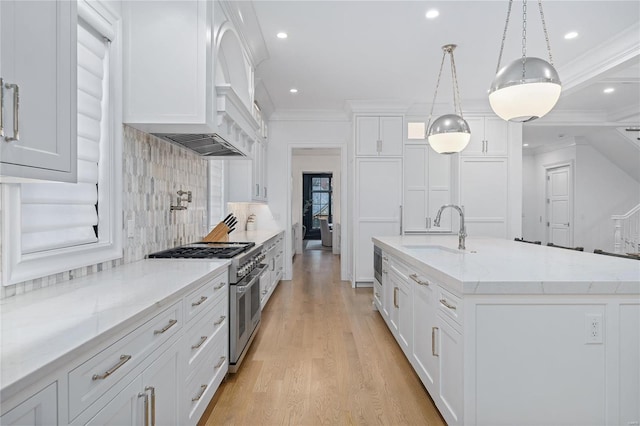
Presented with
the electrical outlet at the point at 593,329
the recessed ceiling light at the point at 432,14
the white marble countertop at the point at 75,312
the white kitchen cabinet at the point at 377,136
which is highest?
the recessed ceiling light at the point at 432,14

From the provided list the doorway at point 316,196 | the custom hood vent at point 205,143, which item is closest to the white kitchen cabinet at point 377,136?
the custom hood vent at point 205,143

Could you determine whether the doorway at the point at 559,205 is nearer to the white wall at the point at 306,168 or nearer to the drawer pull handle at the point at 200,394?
the white wall at the point at 306,168

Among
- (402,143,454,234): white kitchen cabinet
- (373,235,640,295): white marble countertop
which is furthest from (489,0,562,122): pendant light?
(402,143,454,234): white kitchen cabinet

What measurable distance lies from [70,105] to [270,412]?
1906 mm

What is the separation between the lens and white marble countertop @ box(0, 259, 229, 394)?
2.85 feet

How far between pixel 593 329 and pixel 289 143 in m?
5.20

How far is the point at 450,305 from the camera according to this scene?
186 centimetres

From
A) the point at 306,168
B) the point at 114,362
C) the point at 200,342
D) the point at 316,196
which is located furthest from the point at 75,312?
the point at 316,196

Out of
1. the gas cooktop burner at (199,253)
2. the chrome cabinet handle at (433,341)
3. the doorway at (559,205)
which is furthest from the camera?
the doorway at (559,205)

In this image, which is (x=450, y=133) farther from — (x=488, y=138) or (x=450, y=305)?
(x=488, y=138)

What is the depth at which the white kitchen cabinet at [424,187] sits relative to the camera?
5840mm

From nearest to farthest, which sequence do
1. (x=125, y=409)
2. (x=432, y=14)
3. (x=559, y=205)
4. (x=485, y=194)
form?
(x=125, y=409), (x=432, y=14), (x=485, y=194), (x=559, y=205)

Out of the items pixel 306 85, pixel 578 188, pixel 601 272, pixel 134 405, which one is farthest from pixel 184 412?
pixel 578 188

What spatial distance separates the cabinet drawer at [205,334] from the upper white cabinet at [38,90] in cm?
95
